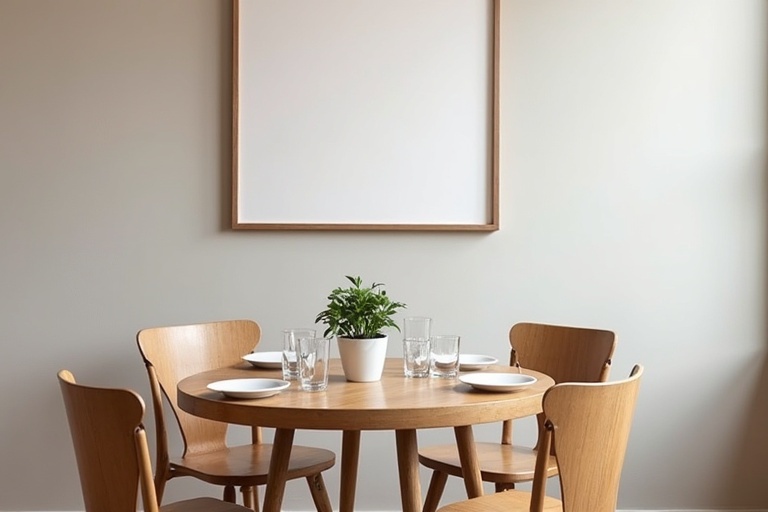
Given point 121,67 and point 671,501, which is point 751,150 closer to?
point 671,501

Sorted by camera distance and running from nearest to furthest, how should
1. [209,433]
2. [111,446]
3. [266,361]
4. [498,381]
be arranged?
[111,446] < [498,381] < [266,361] < [209,433]

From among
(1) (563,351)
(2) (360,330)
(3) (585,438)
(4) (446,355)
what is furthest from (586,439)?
(1) (563,351)

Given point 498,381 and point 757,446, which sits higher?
point 498,381

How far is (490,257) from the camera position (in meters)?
3.30

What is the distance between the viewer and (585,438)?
1.77 metres

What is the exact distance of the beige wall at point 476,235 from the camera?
127 inches

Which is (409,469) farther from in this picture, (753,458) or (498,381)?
(753,458)

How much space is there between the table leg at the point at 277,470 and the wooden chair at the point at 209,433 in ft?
0.51

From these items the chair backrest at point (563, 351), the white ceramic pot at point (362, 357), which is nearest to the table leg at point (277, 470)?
the white ceramic pot at point (362, 357)

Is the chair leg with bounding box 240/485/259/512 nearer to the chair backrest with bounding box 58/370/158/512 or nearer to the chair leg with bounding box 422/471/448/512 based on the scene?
the chair leg with bounding box 422/471/448/512

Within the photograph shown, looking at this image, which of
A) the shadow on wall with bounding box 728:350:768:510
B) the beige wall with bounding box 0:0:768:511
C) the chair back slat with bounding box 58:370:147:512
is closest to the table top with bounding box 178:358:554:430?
the chair back slat with bounding box 58:370:147:512

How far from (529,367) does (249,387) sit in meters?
1.21

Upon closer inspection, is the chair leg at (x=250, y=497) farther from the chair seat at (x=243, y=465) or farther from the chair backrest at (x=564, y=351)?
the chair backrest at (x=564, y=351)

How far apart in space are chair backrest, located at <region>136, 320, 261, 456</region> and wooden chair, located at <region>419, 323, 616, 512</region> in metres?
0.73
